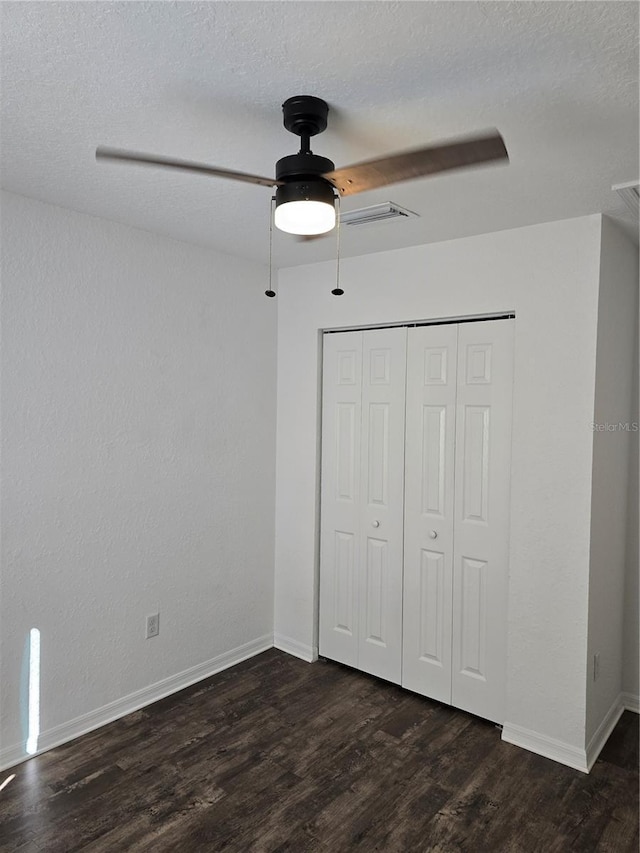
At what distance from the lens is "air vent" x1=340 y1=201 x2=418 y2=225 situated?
2521 mm

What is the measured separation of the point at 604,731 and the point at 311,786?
146 cm

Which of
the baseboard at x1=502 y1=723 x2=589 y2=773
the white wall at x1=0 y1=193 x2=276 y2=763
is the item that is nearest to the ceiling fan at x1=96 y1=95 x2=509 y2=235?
the white wall at x1=0 y1=193 x2=276 y2=763

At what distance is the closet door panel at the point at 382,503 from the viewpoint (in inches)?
132

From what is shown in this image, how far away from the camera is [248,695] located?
10.8 ft

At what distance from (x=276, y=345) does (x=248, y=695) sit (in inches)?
81.3

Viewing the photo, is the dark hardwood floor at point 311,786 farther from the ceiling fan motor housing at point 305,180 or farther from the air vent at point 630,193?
the air vent at point 630,193

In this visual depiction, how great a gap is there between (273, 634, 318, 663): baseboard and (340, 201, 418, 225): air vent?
8.24 feet

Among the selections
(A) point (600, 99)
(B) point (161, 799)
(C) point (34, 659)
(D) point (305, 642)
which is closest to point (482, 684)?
(D) point (305, 642)

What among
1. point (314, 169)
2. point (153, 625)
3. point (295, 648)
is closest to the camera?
point (314, 169)

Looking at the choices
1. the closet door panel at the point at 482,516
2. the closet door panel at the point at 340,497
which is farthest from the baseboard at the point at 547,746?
the closet door panel at the point at 340,497

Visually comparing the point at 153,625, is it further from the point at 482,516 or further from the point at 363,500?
the point at 482,516

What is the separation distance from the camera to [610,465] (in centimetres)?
287

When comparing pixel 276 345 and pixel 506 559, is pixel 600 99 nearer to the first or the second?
pixel 506 559
